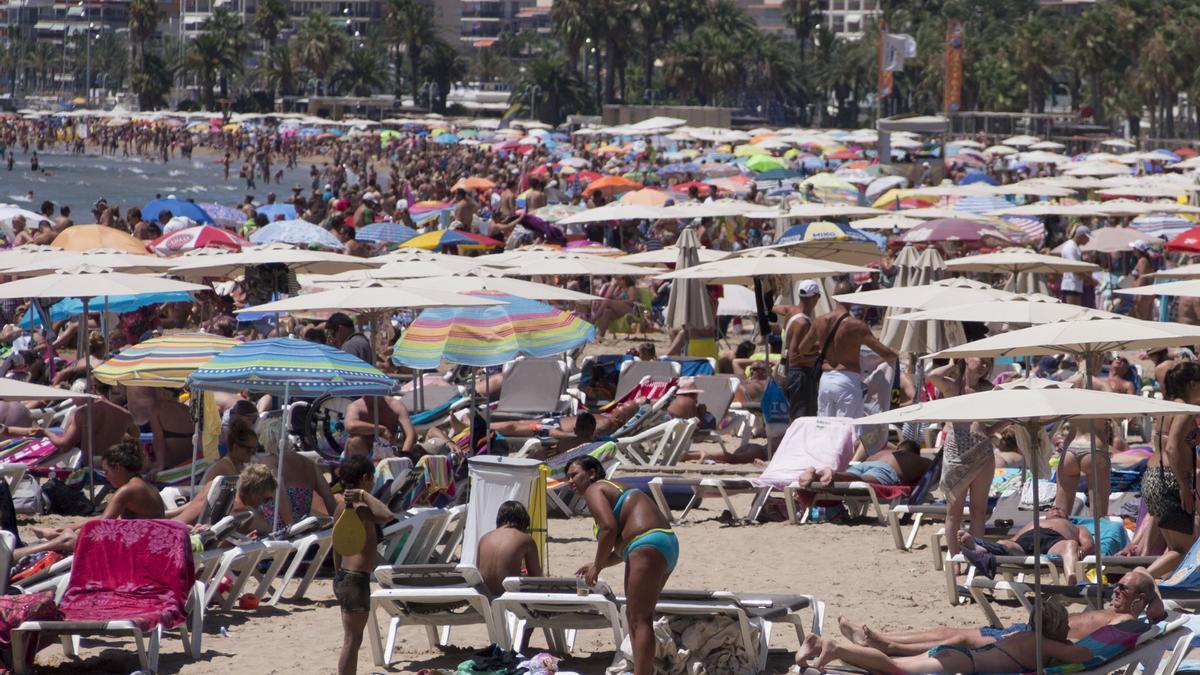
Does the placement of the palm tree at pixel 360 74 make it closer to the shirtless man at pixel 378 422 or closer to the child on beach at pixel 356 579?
the shirtless man at pixel 378 422

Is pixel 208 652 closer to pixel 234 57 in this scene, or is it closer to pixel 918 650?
pixel 918 650

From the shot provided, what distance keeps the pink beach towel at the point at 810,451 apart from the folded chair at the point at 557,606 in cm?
339

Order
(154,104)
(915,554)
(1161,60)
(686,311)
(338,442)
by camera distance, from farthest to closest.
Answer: (154,104) → (1161,60) → (686,311) → (338,442) → (915,554)

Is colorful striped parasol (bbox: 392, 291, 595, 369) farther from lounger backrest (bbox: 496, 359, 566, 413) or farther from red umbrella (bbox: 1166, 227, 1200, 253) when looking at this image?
red umbrella (bbox: 1166, 227, 1200, 253)

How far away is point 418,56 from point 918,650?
101003 mm

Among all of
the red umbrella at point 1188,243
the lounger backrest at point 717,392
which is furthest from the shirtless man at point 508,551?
the red umbrella at point 1188,243

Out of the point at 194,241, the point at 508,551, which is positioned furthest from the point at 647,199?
the point at 508,551

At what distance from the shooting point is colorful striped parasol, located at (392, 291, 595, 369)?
1020cm

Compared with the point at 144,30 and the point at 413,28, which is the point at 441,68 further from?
the point at 144,30

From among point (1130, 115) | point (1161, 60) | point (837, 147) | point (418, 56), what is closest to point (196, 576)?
point (837, 147)

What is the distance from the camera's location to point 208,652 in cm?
687

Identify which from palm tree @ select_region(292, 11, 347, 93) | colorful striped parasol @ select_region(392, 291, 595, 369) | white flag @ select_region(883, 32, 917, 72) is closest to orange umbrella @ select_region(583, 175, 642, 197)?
colorful striped parasol @ select_region(392, 291, 595, 369)

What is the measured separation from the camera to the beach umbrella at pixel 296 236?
1677 centimetres

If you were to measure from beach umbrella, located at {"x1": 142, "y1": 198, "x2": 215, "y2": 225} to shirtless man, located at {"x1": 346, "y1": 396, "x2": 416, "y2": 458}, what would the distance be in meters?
11.1
